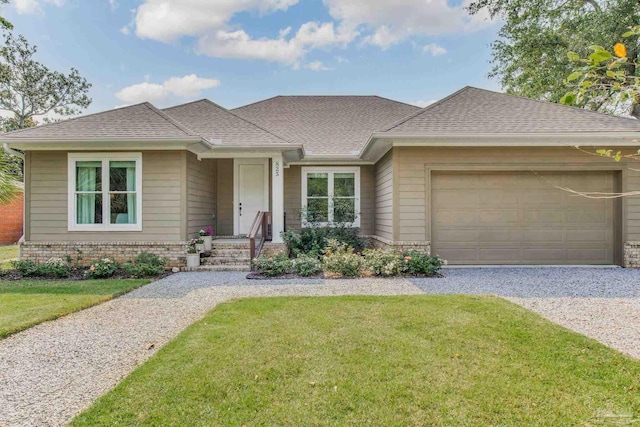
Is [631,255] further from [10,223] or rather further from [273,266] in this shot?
[10,223]

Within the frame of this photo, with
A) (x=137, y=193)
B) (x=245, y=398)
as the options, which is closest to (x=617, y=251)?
(x=245, y=398)

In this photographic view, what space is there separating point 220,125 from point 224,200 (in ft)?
7.49

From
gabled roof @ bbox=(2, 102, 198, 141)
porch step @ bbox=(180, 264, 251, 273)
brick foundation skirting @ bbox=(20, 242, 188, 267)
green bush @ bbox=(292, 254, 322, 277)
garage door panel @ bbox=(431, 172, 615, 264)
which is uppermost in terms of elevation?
gabled roof @ bbox=(2, 102, 198, 141)

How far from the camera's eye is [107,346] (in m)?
3.92

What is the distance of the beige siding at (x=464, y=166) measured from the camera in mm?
8484

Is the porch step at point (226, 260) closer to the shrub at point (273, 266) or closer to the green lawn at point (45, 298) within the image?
the shrub at point (273, 266)

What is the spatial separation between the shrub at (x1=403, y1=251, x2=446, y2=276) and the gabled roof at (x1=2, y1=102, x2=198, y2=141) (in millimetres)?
5686

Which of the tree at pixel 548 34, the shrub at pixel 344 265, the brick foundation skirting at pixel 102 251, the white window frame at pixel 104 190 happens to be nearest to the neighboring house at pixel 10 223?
the brick foundation skirting at pixel 102 251

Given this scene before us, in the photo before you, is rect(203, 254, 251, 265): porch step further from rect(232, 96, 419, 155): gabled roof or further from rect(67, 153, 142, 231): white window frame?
rect(232, 96, 419, 155): gabled roof

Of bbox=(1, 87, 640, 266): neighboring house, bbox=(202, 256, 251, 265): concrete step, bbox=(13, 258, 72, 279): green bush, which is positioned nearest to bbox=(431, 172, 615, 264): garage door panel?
bbox=(1, 87, 640, 266): neighboring house

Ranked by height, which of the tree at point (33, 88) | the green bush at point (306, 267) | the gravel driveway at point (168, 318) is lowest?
the gravel driveway at point (168, 318)

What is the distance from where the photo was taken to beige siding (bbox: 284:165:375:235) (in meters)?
11.3

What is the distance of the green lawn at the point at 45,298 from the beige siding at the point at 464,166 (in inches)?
238

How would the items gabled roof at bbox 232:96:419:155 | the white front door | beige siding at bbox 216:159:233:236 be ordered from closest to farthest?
the white front door → beige siding at bbox 216:159:233:236 → gabled roof at bbox 232:96:419:155
